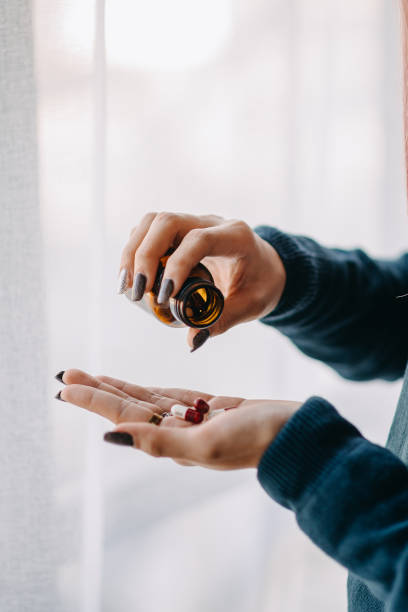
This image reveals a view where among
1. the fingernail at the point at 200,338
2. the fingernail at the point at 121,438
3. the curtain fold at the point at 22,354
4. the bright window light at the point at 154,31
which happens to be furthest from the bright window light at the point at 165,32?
the fingernail at the point at 121,438

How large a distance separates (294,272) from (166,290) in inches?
11.9

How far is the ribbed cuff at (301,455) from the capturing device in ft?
1.60

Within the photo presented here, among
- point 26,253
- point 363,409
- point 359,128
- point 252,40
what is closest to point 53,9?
point 26,253

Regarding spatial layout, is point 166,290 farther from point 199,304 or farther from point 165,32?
point 165,32

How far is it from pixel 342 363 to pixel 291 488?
492 millimetres

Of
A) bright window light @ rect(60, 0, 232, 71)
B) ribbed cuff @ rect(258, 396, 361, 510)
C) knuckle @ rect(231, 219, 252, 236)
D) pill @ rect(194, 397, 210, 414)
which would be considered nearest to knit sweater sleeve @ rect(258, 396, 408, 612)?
ribbed cuff @ rect(258, 396, 361, 510)

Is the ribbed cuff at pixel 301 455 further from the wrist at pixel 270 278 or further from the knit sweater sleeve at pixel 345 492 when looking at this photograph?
the wrist at pixel 270 278

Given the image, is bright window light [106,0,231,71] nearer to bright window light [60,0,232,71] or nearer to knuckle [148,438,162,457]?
bright window light [60,0,232,71]

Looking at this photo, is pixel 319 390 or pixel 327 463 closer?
pixel 327 463

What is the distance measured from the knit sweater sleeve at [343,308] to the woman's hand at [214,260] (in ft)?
0.12

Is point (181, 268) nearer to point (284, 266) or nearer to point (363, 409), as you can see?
point (284, 266)

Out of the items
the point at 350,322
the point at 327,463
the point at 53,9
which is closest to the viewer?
the point at 327,463

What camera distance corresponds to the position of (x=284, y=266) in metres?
0.79

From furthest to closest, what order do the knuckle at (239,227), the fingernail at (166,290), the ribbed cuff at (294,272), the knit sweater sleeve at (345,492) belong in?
the ribbed cuff at (294,272)
the knuckle at (239,227)
the fingernail at (166,290)
the knit sweater sleeve at (345,492)
